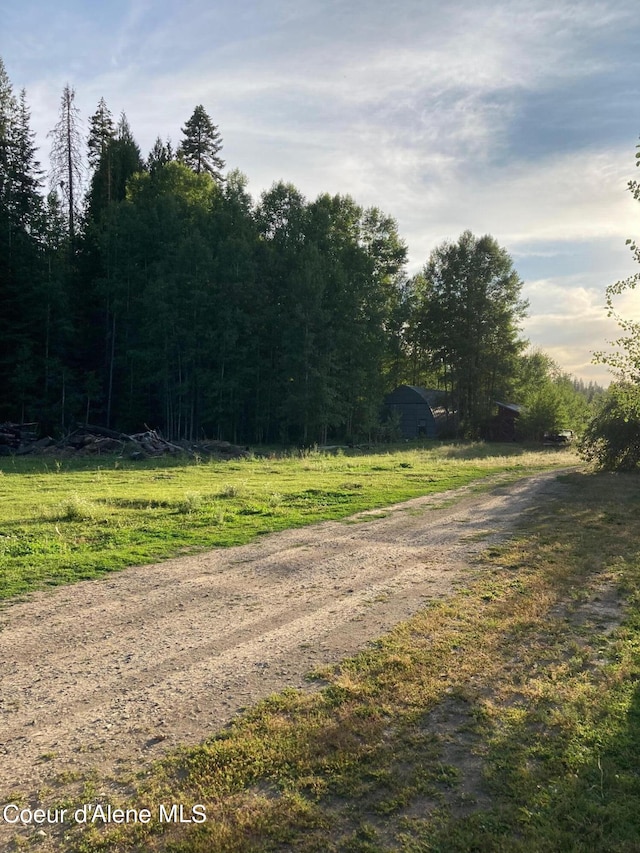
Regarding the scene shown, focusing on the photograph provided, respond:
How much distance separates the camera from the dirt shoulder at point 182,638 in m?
3.57

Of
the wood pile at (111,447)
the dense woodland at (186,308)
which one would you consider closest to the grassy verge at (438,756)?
the wood pile at (111,447)

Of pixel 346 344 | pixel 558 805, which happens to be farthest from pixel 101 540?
pixel 346 344

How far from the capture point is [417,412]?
48344 mm

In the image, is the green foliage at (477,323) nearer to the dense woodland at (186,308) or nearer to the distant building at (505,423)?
the distant building at (505,423)

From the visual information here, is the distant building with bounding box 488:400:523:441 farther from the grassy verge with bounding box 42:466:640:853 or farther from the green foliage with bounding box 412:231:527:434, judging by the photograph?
the grassy verge with bounding box 42:466:640:853

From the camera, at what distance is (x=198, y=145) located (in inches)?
2110

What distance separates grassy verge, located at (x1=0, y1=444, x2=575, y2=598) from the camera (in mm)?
8016

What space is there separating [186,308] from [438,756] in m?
34.4

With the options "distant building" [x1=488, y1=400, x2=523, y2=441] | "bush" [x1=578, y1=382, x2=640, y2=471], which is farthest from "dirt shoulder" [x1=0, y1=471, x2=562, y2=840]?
"distant building" [x1=488, y1=400, x2=523, y2=441]

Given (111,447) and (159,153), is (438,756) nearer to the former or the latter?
(111,447)

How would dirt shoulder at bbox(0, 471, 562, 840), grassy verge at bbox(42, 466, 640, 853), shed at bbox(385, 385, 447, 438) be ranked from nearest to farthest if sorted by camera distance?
grassy verge at bbox(42, 466, 640, 853), dirt shoulder at bbox(0, 471, 562, 840), shed at bbox(385, 385, 447, 438)

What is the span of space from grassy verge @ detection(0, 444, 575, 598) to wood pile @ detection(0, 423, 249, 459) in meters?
2.89

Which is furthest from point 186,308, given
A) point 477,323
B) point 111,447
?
point 477,323

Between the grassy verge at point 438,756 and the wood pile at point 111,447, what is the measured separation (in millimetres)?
21595
